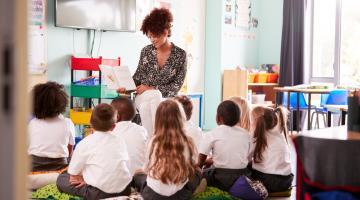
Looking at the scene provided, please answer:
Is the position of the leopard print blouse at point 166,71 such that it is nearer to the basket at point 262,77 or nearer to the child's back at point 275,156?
the child's back at point 275,156

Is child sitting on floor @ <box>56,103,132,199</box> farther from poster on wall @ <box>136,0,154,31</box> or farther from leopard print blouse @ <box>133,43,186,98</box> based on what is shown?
poster on wall @ <box>136,0,154,31</box>

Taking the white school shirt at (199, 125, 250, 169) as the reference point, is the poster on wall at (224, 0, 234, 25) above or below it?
above

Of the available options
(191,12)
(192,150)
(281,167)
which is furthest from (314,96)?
(192,150)

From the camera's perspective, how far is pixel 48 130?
10.9 feet

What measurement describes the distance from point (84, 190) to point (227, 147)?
1067 millimetres

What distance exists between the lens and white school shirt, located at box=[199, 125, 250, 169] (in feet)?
11.3

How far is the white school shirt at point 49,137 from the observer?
3.28m

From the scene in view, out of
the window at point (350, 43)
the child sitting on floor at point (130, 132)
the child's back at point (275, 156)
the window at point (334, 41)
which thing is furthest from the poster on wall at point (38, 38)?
the window at point (350, 43)

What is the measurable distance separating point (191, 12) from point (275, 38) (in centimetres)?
200

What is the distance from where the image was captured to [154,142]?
9.48ft

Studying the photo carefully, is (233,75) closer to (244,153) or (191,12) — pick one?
(191,12)

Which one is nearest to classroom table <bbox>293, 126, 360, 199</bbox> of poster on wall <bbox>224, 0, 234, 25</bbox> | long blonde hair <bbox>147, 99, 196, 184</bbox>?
long blonde hair <bbox>147, 99, 196, 184</bbox>

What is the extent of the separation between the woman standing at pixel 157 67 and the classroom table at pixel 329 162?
6.80 ft

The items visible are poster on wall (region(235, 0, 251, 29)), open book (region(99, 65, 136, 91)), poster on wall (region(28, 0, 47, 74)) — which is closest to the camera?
open book (region(99, 65, 136, 91))
